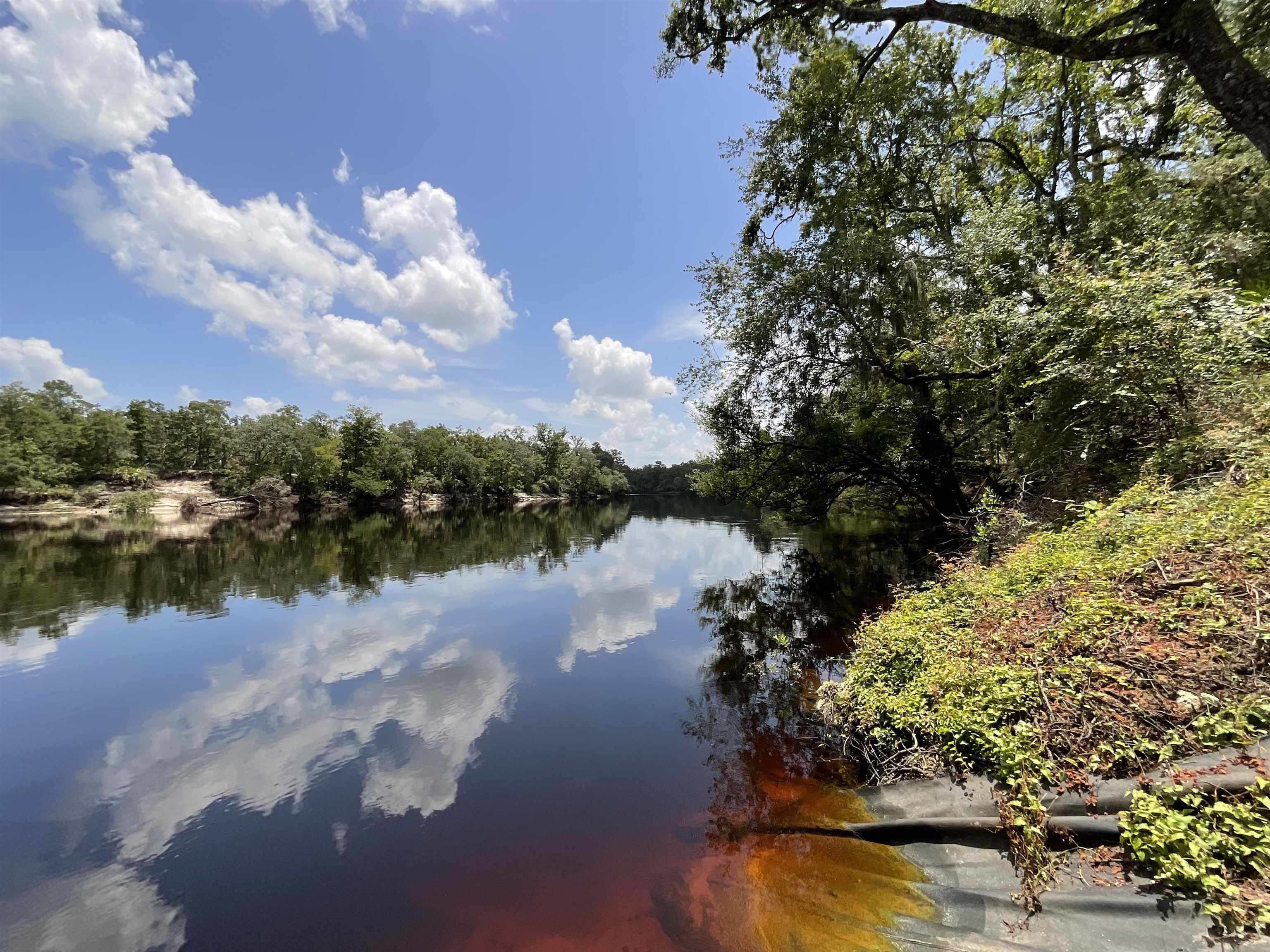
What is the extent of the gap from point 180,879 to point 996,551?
13.0 m

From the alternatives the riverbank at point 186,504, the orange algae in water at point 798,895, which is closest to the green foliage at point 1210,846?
the orange algae in water at point 798,895

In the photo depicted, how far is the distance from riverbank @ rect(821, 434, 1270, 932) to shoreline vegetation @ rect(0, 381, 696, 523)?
33309 millimetres

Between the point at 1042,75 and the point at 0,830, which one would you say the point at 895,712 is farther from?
the point at 1042,75

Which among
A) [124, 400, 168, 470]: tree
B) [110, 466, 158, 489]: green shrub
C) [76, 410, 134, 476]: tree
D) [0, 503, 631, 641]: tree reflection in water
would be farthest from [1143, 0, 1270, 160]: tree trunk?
[124, 400, 168, 470]: tree

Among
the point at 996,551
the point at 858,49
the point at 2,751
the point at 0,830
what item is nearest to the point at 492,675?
the point at 0,830

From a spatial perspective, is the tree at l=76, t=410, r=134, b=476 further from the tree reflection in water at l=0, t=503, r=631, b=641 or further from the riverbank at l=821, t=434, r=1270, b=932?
the riverbank at l=821, t=434, r=1270, b=932

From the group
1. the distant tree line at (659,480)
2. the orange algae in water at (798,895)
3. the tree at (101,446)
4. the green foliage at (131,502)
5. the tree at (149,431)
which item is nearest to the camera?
the orange algae in water at (798,895)

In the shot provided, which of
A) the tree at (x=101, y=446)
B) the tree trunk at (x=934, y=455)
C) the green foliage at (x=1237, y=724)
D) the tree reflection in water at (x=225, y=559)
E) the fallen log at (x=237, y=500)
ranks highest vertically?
the tree at (x=101, y=446)

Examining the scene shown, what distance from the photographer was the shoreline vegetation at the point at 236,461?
48438mm

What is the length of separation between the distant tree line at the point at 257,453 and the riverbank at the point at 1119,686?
7013 centimetres

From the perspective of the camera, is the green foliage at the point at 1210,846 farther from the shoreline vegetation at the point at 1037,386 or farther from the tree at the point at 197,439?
the tree at the point at 197,439

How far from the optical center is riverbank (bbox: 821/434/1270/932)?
119 inches

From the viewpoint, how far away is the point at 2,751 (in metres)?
7.28

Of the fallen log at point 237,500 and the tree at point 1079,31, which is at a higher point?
the tree at point 1079,31
